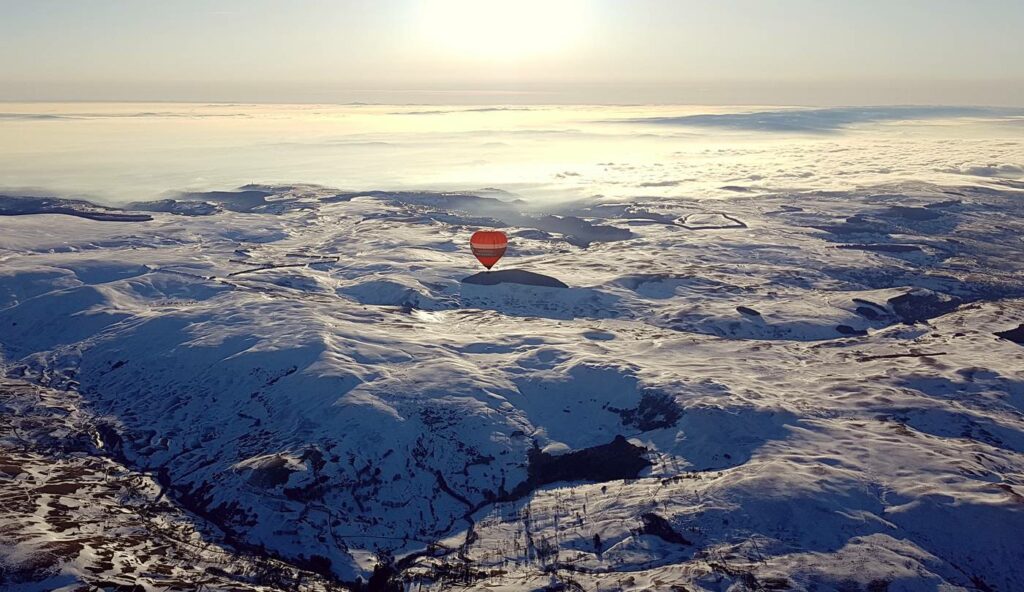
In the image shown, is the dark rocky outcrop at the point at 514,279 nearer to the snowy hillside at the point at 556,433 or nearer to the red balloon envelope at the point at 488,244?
the red balloon envelope at the point at 488,244

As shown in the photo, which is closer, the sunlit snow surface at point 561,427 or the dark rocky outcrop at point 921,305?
the sunlit snow surface at point 561,427

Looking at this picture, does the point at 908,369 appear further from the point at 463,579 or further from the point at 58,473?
the point at 58,473

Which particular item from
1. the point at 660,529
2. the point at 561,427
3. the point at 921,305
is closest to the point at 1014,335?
the point at 921,305

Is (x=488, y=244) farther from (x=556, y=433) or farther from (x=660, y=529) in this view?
(x=660, y=529)

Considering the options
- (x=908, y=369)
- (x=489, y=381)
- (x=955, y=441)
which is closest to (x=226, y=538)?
(x=489, y=381)

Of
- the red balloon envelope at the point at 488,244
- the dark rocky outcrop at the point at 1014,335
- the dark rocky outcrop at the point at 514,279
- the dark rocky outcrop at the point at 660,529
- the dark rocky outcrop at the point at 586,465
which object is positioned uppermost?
the red balloon envelope at the point at 488,244

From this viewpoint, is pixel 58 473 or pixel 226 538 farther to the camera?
pixel 58 473

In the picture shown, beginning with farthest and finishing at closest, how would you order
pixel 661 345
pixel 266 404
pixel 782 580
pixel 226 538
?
pixel 661 345, pixel 266 404, pixel 226 538, pixel 782 580

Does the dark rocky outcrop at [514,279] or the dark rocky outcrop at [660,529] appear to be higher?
the dark rocky outcrop at [514,279]

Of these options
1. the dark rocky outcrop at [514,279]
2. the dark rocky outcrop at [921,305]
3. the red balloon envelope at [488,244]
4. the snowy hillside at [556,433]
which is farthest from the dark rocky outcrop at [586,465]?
the dark rocky outcrop at [921,305]
